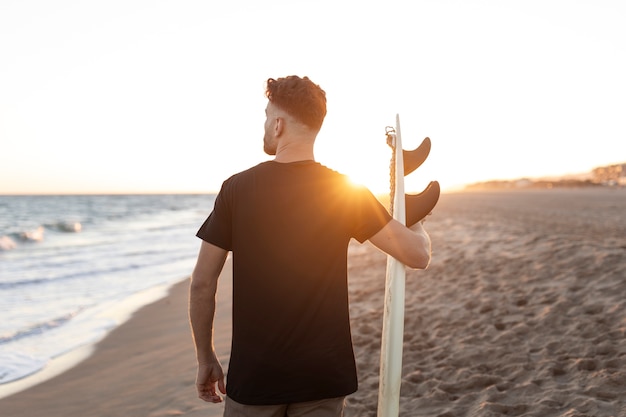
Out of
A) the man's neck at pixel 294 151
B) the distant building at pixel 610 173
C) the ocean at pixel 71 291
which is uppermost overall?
the distant building at pixel 610 173

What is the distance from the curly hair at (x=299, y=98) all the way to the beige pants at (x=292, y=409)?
1007mm

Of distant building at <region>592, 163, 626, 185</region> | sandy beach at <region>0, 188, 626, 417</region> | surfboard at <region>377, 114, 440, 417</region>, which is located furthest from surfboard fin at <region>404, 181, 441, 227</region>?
distant building at <region>592, 163, 626, 185</region>

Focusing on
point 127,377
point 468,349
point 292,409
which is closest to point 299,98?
point 292,409

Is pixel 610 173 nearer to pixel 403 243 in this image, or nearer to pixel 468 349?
pixel 468 349

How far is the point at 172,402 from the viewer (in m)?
4.89

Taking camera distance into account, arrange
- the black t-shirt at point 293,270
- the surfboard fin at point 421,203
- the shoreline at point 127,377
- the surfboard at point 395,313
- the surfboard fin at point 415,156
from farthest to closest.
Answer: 1. the shoreline at point 127,377
2. the surfboard fin at point 415,156
3. the surfboard at point 395,313
4. the surfboard fin at point 421,203
5. the black t-shirt at point 293,270

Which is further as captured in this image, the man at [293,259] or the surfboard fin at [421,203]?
the surfboard fin at [421,203]

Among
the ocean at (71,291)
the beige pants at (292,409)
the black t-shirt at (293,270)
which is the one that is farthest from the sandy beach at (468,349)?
the black t-shirt at (293,270)

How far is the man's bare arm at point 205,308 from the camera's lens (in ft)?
6.55

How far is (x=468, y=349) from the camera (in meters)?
5.73

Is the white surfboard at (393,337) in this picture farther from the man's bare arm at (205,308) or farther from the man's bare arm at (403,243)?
the man's bare arm at (205,308)

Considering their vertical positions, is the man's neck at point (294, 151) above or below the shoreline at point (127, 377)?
above

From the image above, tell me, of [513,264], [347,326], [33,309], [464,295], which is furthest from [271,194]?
[33,309]

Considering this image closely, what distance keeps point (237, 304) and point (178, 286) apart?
9880 millimetres
